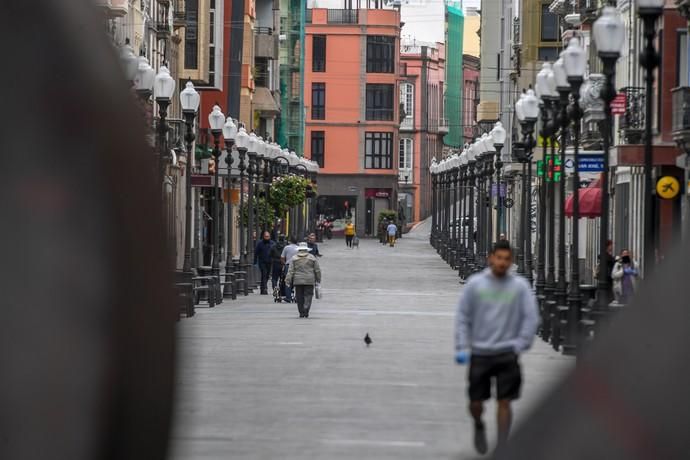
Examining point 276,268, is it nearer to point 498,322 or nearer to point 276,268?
point 276,268

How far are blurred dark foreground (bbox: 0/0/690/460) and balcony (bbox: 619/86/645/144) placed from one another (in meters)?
42.4

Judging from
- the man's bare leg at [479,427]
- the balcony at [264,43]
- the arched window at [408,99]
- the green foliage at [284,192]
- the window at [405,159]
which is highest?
the arched window at [408,99]

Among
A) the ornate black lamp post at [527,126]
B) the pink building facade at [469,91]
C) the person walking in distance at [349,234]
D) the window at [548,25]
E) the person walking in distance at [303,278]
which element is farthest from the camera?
the pink building facade at [469,91]

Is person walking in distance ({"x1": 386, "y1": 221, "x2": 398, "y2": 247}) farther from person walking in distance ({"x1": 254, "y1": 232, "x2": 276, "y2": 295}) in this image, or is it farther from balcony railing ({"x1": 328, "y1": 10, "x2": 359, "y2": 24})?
person walking in distance ({"x1": 254, "y1": 232, "x2": 276, "y2": 295})

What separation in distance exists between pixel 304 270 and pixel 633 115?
34.8ft

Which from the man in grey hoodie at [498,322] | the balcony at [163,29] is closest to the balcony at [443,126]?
the balcony at [163,29]

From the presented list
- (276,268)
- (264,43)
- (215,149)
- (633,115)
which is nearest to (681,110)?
(633,115)

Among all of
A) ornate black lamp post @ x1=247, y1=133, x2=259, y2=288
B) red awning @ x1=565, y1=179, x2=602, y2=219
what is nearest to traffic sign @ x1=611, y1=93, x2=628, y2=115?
red awning @ x1=565, y1=179, x2=602, y2=219

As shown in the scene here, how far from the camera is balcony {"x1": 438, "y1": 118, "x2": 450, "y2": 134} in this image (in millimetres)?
171125

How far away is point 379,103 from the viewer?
14838 centimetres

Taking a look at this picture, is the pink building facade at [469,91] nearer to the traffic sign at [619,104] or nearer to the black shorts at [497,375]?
the traffic sign at [619,104]

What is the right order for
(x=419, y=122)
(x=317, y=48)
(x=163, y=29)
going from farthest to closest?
(x=419, y=122)
(x=317, y=48)
(x=163, y=29)

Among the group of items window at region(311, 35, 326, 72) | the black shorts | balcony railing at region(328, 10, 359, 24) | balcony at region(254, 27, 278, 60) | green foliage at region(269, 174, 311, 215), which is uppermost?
balcony railing at region(328, 10, 359, 24)

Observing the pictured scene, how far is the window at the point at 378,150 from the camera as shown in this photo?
14612 cm
